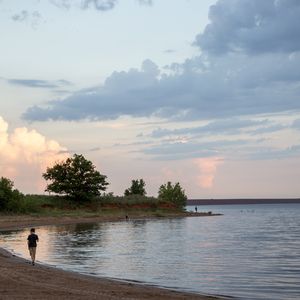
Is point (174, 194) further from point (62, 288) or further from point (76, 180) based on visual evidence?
point (62, 288)

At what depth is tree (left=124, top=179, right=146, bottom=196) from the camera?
16775cm

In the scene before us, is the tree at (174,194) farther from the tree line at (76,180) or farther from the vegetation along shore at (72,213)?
the tree line at (76,180)

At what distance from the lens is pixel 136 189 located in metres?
169

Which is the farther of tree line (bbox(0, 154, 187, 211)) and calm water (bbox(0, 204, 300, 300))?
tree line (bbox(0, 154, 187, 211))

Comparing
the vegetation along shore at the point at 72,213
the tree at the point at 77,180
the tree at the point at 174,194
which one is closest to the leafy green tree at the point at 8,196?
the vegetation along shore at the point at 72,213

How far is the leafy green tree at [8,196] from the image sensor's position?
101812 millimetres

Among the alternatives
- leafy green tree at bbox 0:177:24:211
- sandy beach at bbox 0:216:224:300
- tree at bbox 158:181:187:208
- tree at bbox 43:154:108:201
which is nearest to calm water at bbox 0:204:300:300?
sandy beach at bbox 0:216:224:300

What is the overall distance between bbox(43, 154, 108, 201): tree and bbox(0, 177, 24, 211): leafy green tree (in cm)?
2775

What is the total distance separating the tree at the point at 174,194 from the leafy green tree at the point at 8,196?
69532 mm

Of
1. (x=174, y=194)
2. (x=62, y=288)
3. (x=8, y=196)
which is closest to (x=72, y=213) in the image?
(x=8, y=196)

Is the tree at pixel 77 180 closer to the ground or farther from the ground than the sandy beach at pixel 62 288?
farther from the ground

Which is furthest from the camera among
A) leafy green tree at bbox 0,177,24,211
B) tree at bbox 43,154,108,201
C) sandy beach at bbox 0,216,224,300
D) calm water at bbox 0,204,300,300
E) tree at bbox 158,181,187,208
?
tree at bbox 158,181,187,208

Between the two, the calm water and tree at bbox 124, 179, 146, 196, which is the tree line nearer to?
tree at bbox 124, 179, 146, 196

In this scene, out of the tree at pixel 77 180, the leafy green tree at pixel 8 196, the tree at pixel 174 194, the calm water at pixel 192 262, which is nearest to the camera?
the calm water at pixel 192 262
